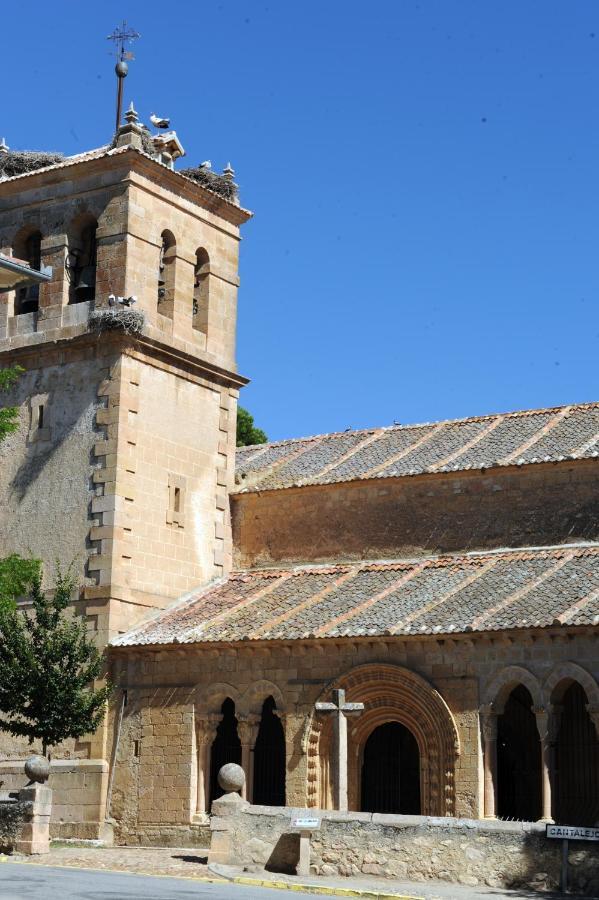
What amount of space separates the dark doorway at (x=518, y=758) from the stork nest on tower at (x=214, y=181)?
12353mm

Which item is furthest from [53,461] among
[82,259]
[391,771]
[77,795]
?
[391,771]

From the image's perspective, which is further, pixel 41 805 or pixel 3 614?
pixel 3 614

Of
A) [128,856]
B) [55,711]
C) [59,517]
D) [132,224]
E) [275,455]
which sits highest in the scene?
[132,224]

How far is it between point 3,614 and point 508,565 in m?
9.13

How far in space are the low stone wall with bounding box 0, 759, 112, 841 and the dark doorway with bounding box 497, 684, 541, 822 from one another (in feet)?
23.8

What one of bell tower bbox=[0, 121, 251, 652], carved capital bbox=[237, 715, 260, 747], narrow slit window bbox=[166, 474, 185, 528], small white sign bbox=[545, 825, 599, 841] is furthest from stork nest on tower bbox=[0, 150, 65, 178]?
small white sign bbox=[545, 825, 599, 841]

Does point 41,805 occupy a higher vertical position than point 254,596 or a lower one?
Result: lower

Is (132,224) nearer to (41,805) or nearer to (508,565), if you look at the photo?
(508,565)

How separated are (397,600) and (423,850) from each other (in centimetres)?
683

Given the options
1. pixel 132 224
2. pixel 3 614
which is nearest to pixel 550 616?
pixel 3 614

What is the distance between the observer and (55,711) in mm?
26250

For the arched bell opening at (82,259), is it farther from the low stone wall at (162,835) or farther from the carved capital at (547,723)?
the carved capital at (547,723)

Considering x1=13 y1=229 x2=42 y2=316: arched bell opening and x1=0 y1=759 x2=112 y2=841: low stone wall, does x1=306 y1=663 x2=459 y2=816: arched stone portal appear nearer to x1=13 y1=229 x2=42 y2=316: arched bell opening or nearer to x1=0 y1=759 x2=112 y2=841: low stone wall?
x1=0 y1=759 x2=112 y2=841: low stone wall

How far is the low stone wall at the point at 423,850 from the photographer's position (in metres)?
19.0
